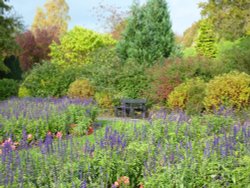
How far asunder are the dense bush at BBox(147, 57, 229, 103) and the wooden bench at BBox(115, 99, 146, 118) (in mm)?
409

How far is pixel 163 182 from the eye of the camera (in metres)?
4.82

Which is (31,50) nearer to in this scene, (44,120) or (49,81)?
(49,81)

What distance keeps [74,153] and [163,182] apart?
1.39m

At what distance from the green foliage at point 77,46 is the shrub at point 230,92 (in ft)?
42.0

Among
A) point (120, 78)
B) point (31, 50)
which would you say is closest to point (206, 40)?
point (31, 50)

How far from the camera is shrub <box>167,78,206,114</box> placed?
1262 centimetres

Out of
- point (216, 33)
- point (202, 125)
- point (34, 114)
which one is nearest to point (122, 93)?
point (34, 114)

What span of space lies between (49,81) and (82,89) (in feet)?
8.09

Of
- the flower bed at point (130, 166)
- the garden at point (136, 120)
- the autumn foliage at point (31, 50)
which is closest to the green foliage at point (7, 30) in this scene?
the garden at point (136, 120)

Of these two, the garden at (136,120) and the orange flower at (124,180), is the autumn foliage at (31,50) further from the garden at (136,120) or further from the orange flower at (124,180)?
the orange flower at (124,180)

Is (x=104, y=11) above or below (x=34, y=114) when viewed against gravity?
above

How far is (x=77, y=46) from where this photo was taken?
24047 mm

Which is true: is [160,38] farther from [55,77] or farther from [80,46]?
[80,46]

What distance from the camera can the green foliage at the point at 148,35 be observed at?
18062 millimetres
